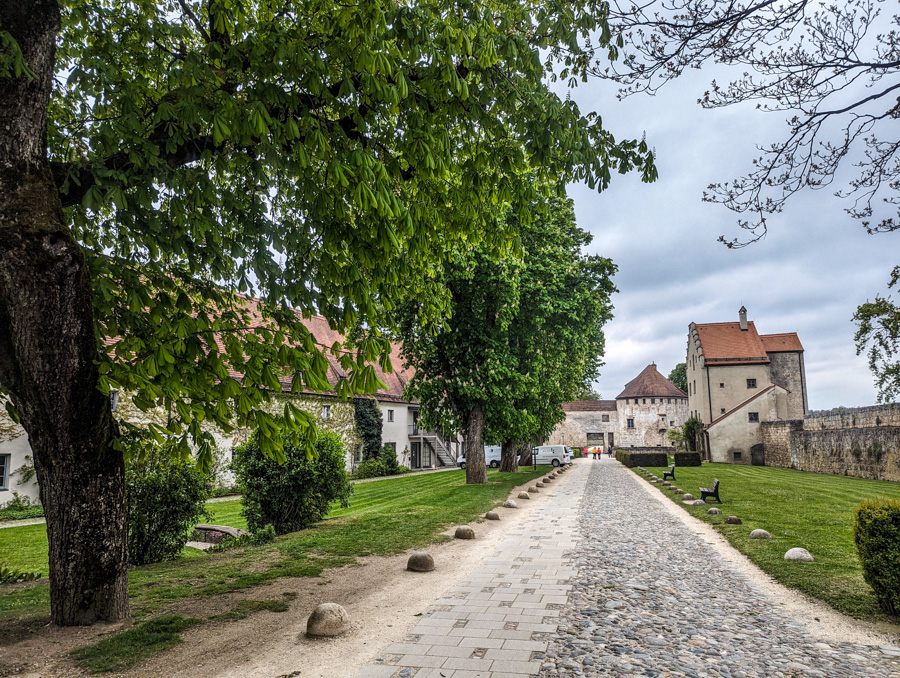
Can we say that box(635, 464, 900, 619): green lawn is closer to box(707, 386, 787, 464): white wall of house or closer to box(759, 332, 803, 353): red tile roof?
box(707, 386, 787, 464): white wall of house

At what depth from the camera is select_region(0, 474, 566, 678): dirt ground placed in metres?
4.45

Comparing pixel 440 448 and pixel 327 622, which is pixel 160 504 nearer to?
pixel 327 622

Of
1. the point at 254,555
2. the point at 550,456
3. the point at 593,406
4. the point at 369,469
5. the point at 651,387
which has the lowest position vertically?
the point at 550,456

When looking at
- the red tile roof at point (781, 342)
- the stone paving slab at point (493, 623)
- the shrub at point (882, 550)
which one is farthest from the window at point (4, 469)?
the red tile roof at point (781, 342)

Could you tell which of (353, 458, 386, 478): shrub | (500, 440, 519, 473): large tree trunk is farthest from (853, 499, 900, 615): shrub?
(353, 458, 386, 478): shrub

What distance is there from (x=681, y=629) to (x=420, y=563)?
3829 mm

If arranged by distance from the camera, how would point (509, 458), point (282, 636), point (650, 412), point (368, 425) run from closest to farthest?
point (282, 636), point (509, 458), point (368, 425), point (650, 412)

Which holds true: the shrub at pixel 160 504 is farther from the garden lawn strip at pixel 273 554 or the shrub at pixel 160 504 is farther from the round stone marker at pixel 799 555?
the round stone marker at pixel 799 555

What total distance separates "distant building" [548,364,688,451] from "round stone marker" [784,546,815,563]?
62.5m

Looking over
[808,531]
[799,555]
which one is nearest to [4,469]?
[799,555]

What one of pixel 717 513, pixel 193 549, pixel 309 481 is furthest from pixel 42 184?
pixel 717 513

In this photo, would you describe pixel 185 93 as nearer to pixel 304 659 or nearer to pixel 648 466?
pixel 304 659

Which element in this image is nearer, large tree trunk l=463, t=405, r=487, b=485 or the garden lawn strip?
the garden lawn strip

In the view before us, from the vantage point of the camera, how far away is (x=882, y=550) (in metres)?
5.68
